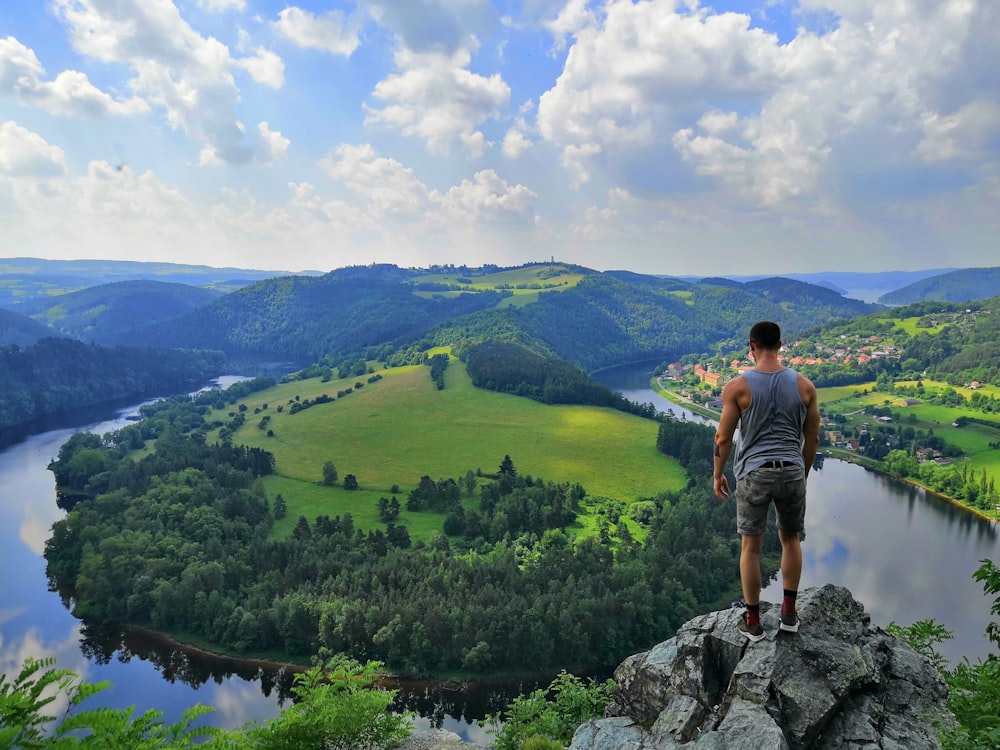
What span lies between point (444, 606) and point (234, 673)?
16.2 metres

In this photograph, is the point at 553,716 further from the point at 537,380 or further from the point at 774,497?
A: the point at 537,380

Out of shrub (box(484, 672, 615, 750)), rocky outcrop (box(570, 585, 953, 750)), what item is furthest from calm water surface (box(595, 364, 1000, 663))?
rocky outcrop (box(570, 585, 953, 750))

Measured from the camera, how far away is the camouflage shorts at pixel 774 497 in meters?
7.44

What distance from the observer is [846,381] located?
5773 inches

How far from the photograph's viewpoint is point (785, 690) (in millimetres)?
7766

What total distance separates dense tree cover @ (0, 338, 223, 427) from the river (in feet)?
203

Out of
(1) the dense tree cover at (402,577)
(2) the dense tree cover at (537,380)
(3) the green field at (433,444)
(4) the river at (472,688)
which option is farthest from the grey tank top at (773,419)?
(2) the dense tree cover at (537,380)

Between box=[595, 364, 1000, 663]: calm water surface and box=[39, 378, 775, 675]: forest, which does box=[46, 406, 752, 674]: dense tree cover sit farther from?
box=[595, 364, 1000, 663]: calm water surface

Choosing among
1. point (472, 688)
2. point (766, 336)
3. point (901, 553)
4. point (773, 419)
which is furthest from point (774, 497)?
point (901, 553)

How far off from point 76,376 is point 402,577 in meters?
144

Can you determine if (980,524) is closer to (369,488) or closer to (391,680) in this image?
(391,680)

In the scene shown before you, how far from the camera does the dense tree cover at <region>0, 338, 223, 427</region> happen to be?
131 m

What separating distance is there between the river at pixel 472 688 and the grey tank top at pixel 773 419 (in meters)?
34.7

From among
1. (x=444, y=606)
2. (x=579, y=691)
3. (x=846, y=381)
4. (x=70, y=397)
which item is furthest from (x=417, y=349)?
(x=579, y=691)
